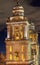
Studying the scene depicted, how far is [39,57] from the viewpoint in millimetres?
65250

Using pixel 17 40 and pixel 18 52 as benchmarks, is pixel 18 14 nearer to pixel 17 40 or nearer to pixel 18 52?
pixel 17 40

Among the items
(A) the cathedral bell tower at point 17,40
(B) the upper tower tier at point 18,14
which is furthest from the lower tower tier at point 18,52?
(B) the upper tower tier at point 18,14

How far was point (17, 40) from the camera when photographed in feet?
162

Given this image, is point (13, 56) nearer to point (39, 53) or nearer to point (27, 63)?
point (27, 63)

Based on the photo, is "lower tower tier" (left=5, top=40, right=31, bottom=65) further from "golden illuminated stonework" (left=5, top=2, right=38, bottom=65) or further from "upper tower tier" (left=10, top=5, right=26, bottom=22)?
"upper tower tier" (left=10, top=5, right=26, bottom=22)

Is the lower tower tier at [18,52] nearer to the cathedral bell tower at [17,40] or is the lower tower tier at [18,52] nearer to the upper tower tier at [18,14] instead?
the cathedral bell tower at [17,40]

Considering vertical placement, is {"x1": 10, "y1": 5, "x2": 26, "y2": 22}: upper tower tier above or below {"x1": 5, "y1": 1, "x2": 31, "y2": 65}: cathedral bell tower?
above

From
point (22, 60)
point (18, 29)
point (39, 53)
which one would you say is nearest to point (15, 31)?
point (18, 29)

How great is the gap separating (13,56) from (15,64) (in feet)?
4.24

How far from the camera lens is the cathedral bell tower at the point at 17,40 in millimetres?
49531

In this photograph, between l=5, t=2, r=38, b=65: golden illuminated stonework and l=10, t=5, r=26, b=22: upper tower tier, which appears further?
l=10, t=5, r=26, b=22: upper tower tier

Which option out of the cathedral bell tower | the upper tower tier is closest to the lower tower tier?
the cathedral bell tower

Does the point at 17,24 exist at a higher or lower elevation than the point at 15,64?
higher

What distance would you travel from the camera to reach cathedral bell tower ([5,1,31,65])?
163 feet
